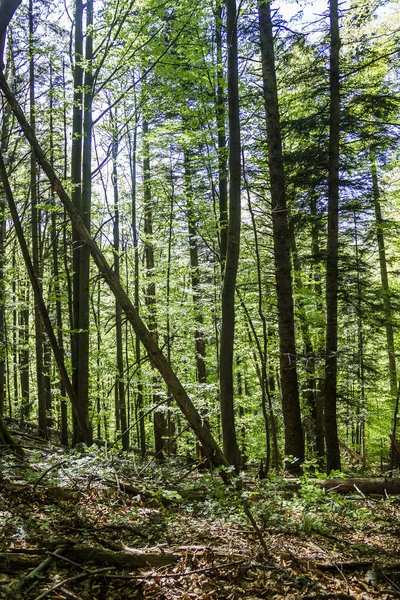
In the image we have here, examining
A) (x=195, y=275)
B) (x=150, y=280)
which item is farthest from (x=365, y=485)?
(x=150, y=280)

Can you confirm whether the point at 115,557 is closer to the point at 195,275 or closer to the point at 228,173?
the point at 228,173

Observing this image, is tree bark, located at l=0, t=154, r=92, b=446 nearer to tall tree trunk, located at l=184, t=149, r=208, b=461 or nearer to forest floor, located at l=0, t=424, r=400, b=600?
forest floor, located at l=0, t=424, r=400, b=600

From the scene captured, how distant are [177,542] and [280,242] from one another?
6.32 m

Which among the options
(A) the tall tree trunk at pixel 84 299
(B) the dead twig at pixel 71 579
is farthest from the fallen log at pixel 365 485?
(A) the tall tree trunk at pixel 84 299

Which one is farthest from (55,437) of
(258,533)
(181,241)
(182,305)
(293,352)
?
(258,533)

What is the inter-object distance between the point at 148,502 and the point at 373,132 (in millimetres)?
9890

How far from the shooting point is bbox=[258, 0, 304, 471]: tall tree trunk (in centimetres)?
841

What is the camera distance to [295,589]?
3035 millimetres

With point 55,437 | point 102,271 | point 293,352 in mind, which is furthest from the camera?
point 55,437

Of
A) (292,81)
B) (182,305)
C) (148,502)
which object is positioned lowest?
(148,502)

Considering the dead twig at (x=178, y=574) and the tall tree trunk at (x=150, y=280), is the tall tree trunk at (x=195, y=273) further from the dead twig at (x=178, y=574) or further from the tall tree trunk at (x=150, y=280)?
the dead twig at (x=178, y=574)

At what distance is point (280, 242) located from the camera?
28.8 ft

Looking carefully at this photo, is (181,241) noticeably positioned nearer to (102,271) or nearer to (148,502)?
(102,271)

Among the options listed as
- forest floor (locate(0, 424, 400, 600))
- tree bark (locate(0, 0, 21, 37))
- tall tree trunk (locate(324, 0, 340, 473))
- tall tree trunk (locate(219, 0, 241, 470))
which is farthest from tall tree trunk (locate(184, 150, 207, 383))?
tree bark (locate(0, 0, 21, 37))
